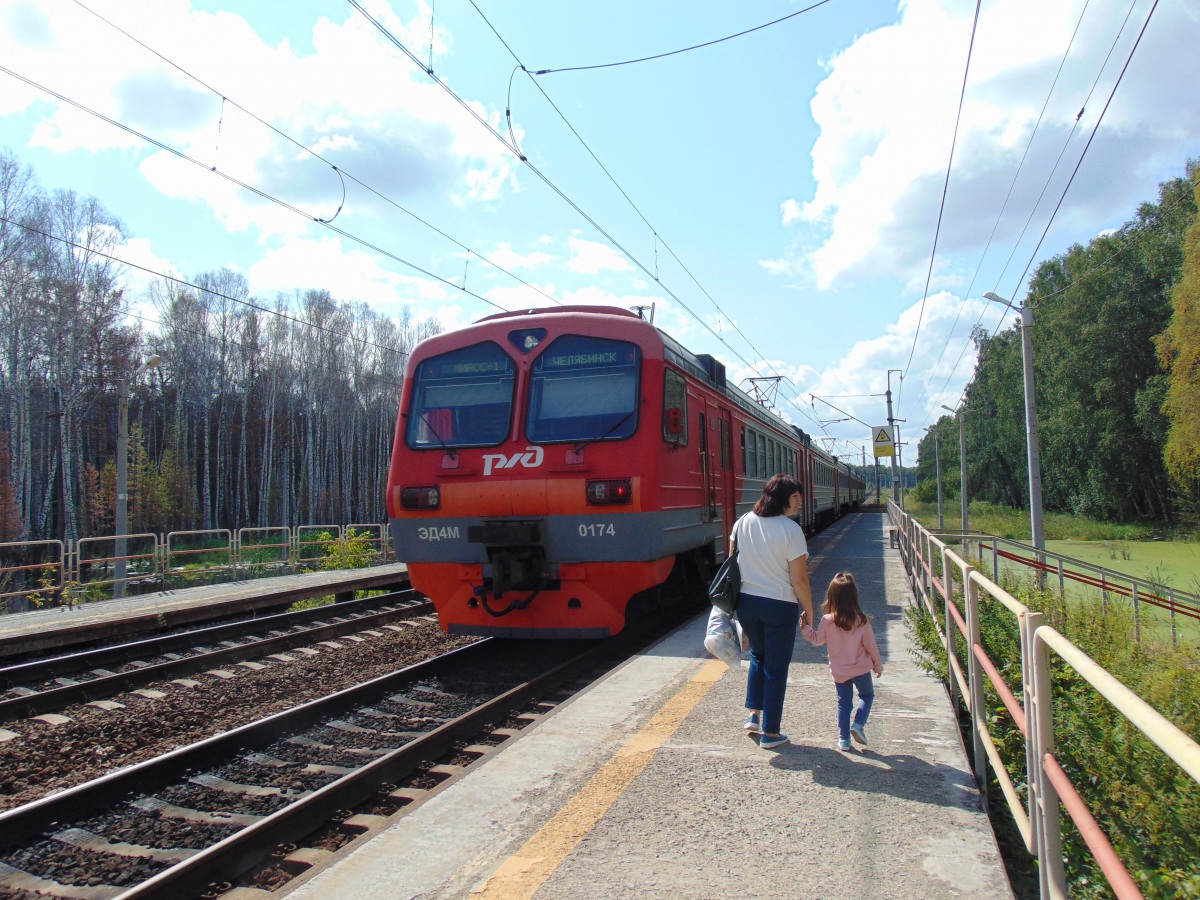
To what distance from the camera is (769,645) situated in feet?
15.3

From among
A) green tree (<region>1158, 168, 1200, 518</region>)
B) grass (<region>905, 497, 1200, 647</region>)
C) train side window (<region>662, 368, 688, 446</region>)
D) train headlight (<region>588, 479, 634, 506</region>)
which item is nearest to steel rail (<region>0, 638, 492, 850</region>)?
train headlight (<region>588, 479, 634, 506</region>)

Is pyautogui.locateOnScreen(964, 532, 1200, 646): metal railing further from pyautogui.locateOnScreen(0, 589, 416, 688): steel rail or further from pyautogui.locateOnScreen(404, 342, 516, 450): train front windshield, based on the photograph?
pyautogui.locateOnScreen(0, 589, 416, 688): steel rail

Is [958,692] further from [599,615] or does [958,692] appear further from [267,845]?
[267,845]

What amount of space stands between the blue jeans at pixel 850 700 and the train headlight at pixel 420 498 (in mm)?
4563

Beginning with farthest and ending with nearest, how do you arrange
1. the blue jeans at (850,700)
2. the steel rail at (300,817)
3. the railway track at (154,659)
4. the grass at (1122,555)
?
the grass at (1122,555)
the railway track at (154,659)
the blue jeans at (850,700)
the steel rail at (300,817)

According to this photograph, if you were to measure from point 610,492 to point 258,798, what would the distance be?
3.79 metres

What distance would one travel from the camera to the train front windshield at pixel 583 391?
7719 mm

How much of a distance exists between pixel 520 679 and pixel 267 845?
3716 millimetres

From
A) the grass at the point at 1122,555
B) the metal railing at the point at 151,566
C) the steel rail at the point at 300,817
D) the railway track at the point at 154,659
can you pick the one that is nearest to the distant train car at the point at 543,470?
the steel rail at the point at 300,817

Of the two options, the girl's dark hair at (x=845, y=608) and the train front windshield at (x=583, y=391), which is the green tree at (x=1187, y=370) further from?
the girl's dark hair at (x=845, y=608)

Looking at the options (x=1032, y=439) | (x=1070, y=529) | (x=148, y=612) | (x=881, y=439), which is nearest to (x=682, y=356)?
(x=148, y=612)

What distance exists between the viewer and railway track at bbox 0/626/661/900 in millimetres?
3711

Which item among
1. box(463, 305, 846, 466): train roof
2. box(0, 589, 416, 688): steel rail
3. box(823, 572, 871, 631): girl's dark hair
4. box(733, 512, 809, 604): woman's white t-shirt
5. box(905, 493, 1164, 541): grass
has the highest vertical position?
box(463, 305, 846, 466): train roof

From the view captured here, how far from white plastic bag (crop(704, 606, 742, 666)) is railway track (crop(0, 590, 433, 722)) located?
522 centimetres
